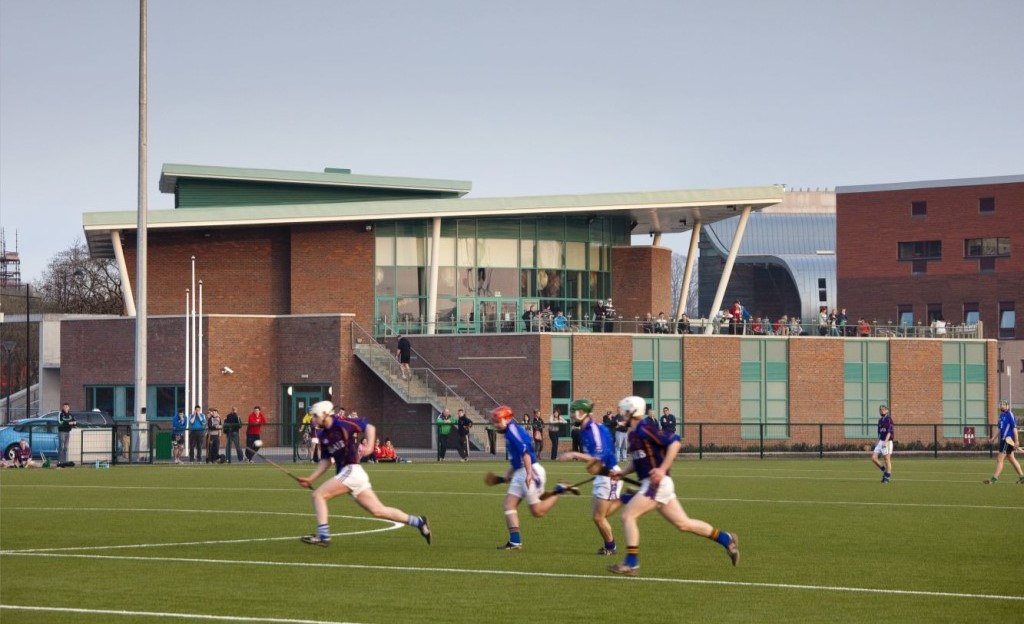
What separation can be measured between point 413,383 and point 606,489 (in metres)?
39.3

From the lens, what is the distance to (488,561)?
1673 cm

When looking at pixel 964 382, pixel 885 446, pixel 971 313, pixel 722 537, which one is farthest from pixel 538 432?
pixel 971 313

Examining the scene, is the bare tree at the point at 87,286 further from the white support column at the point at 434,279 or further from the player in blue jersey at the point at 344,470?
the player in blue jersey at the point at 344,470

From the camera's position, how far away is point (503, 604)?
43.5ft

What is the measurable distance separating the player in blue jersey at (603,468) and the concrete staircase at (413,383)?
120ft

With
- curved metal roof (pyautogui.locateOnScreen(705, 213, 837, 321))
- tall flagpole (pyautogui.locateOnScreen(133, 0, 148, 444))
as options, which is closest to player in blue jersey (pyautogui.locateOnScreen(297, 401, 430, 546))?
tall flagpole (pyautogui.locateOnScreen(133, 0, 148, 444))

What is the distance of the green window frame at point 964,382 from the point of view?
Answer: 2542 inches

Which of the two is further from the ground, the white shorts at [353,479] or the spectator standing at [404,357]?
the spectator standing at [404,357]

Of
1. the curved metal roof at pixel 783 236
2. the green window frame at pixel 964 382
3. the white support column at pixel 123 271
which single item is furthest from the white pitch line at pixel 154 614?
the curved metal roof at pixel 783 236

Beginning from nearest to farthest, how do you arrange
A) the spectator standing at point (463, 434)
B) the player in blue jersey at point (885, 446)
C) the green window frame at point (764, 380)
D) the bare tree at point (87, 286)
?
the player in blue jersey at point (885, 446)
the spectator standing at point (463, 434)
the green window frame at point (764, 380)
the bare tree at point (87, 286)

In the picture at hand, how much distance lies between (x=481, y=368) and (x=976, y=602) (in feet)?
146

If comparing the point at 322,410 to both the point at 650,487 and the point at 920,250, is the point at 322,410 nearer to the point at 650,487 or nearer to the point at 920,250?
the point at 650,487

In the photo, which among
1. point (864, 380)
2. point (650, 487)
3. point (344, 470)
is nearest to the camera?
point (650, 487)

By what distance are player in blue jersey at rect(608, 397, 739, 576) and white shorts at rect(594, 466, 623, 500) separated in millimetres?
1695
